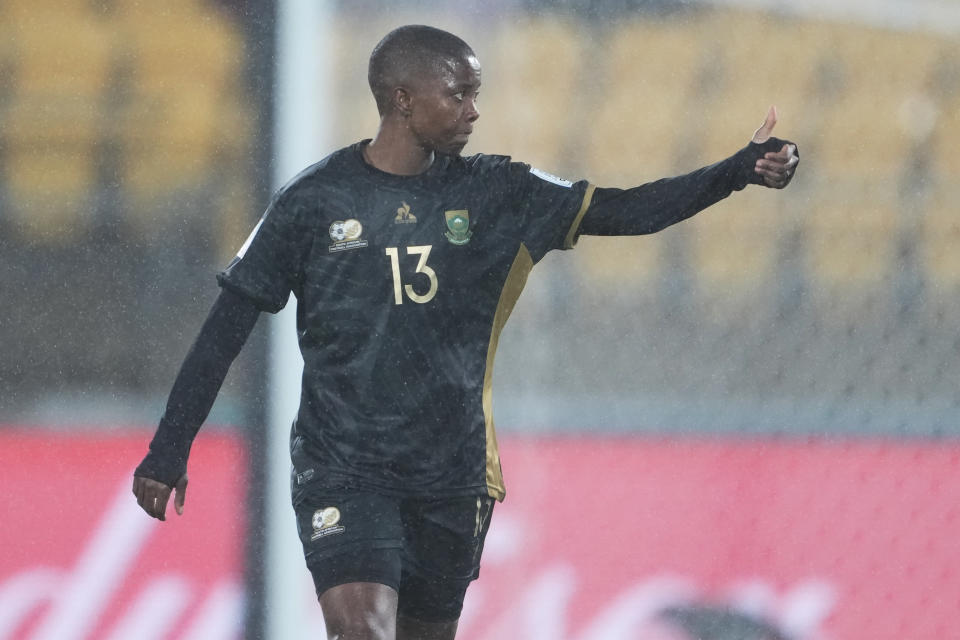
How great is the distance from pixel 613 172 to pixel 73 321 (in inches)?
62.1

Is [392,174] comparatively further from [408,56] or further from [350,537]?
[350,537]

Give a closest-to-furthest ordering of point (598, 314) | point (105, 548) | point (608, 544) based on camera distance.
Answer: point (105, 548) < point (608, 544) < point (598, 314)

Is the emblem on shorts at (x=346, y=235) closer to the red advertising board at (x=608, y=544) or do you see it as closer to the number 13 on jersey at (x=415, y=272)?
the number 13 on jersey at (x=415, y=272)

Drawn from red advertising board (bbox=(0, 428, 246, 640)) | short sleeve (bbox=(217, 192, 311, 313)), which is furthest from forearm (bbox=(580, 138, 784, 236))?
red advertising board (bbox=(0, 428, 246, 640))

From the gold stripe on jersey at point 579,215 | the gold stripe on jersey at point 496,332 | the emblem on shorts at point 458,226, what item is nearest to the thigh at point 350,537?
the gold stripe on jersey at point 496,332

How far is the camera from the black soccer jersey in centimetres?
246

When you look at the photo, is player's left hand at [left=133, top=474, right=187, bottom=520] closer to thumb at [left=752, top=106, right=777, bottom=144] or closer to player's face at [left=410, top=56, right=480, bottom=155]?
player's face at [left=410, top=56, right=480, bottom=155]

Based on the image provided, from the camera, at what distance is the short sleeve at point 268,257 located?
2480 mm

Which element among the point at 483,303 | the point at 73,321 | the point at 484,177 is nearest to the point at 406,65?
the point at 484,177

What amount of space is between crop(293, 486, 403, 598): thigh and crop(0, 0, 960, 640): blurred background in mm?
1360

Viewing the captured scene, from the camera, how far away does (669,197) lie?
2553 millimetres

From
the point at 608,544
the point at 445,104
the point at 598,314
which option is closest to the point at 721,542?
the point at 608,544

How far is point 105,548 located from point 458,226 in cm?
168

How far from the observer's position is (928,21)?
413 cm
